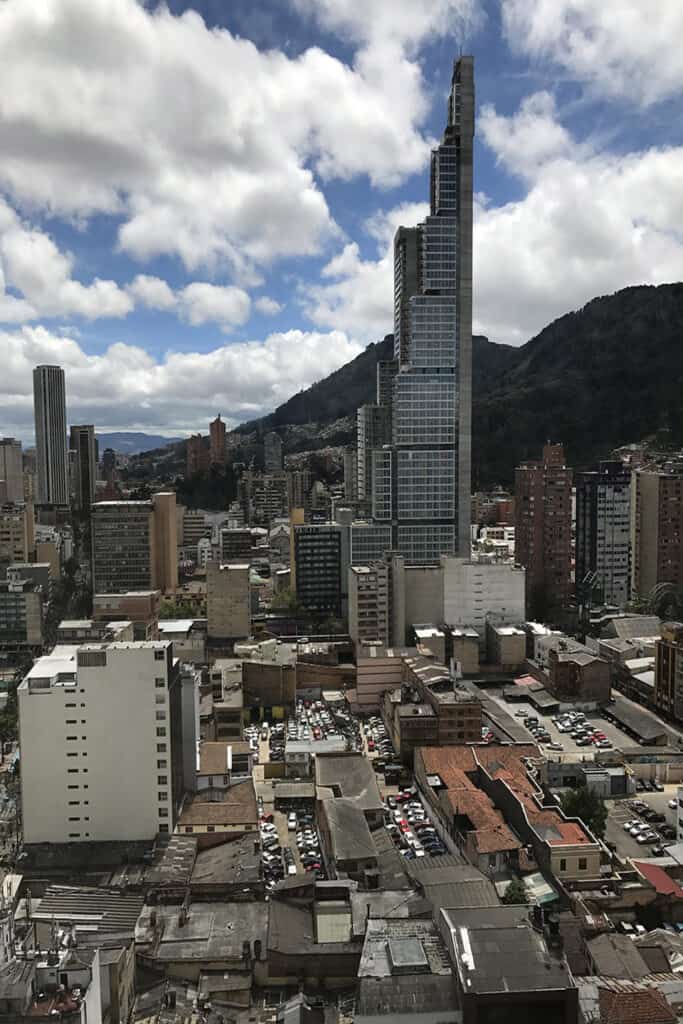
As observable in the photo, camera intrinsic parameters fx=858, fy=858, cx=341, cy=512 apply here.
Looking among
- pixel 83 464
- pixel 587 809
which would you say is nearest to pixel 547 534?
pixel 587 809

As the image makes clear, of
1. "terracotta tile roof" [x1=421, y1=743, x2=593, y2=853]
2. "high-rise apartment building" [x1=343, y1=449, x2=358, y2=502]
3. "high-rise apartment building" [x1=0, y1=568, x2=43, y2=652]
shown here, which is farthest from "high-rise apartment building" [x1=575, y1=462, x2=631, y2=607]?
"high-rise apartment building" [x1=0, y1=568, x2=43, y2=652]

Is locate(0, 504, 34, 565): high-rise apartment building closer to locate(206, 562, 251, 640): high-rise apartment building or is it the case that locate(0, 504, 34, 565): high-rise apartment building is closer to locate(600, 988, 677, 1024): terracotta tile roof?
locate(206, 562, 251, 640): high-rise apartment building

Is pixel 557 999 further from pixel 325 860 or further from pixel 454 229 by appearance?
pixel 454 229

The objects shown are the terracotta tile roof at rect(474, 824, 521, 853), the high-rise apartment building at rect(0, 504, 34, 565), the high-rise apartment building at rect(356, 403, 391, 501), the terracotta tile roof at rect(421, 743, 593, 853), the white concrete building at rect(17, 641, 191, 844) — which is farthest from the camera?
the high-rise apartment building at rect(0, 504, 34, 565)

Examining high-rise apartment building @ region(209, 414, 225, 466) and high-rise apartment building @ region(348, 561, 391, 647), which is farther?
high-rise apartment building @ region(209, 414, 225, 466)

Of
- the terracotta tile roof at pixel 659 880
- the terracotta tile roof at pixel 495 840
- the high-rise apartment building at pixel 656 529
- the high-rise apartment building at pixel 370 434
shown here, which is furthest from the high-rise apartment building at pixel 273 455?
the terracotta tile roof at pixel 659 880

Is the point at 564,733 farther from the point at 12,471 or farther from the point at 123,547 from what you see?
the point at 12,471
